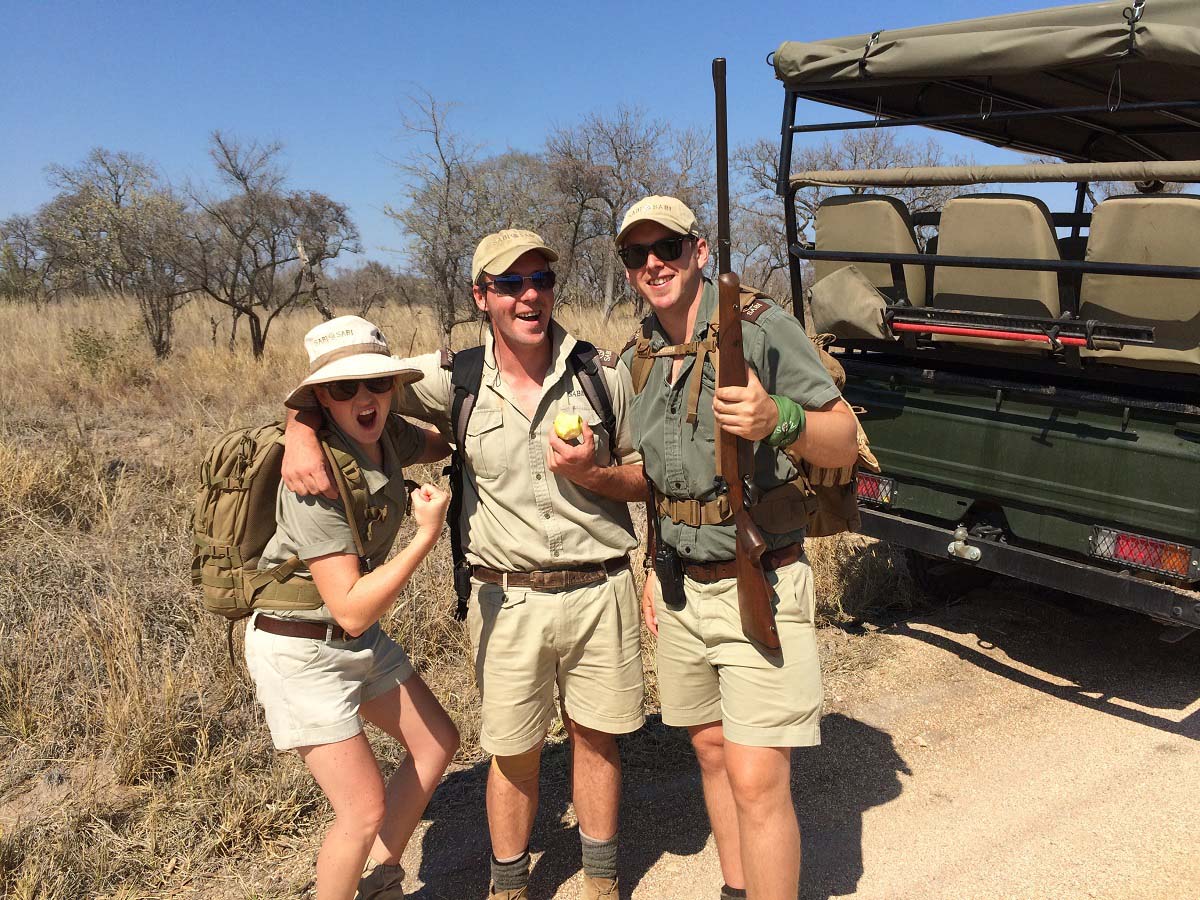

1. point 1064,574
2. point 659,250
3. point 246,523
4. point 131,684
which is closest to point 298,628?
point 246,523

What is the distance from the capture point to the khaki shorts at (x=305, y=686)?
6.98 ft

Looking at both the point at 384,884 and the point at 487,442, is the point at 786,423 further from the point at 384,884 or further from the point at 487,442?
the point at 384,884

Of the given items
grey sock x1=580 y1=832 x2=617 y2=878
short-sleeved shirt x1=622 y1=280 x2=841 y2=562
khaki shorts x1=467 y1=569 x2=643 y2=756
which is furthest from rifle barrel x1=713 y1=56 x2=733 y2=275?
grey sock x1=580 y1=832 x2=617 y2=878

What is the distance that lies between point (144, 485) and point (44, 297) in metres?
13.6

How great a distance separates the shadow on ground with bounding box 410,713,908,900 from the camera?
8.95 ft

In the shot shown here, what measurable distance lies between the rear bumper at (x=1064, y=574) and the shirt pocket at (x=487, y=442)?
2.51 m

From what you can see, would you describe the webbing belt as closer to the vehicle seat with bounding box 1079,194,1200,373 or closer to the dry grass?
the dry grass

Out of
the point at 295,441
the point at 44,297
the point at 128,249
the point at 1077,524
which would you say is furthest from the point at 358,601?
the point at 44,297

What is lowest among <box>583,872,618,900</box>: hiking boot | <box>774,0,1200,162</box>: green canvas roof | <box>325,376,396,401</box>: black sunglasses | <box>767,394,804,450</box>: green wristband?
<box>583,872,618,900</box>: hiking boot

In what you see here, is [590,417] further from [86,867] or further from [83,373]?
[83,373]

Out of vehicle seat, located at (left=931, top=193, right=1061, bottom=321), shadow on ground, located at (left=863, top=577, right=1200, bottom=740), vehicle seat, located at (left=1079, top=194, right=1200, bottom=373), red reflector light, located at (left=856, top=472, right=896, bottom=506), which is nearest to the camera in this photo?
vehicle seat, located at (left=1079, top=194, right=1200, bottom=373)

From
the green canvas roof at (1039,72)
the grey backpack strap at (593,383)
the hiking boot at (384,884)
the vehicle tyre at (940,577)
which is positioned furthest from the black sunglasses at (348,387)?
the vehicle tyre at (940,577)

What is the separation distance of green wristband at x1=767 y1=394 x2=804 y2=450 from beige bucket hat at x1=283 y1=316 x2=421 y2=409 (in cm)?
91

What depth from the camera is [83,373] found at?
898 cm
